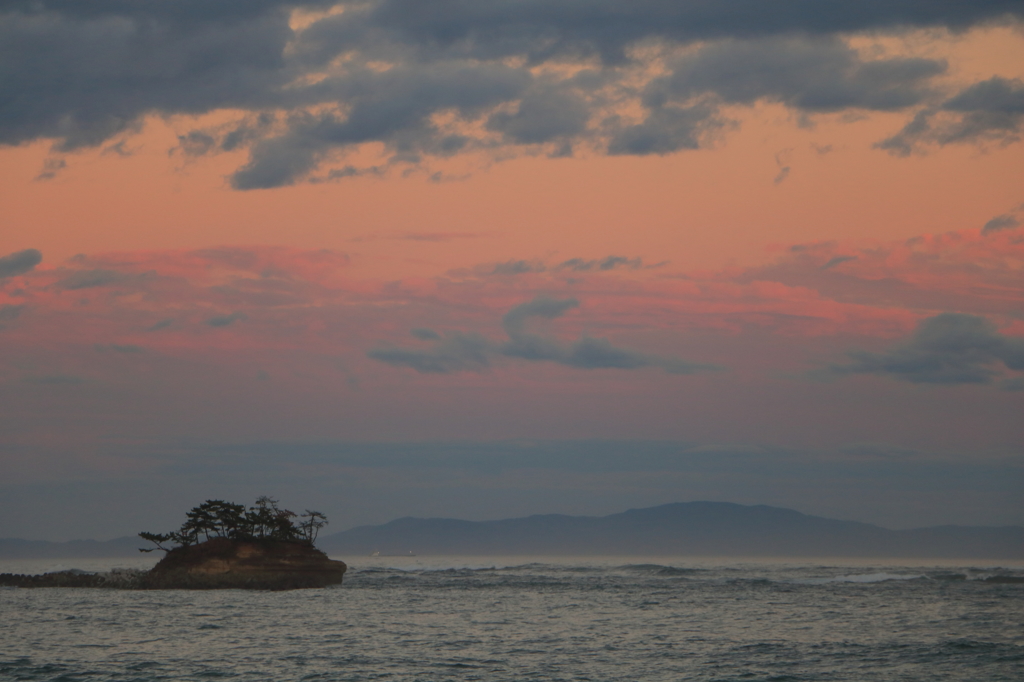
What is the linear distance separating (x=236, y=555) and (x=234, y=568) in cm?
141

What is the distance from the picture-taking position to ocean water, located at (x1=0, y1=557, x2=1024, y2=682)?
45.8m

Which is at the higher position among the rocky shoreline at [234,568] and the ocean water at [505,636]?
the rocky shoreline at [234,568]

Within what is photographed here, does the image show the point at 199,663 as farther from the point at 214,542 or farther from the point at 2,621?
the point at 214,542

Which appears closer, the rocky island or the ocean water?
the ocean water

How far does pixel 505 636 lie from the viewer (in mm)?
60344

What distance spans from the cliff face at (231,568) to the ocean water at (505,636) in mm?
4991

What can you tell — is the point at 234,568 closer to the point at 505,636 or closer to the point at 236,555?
Result: the point at 236,555

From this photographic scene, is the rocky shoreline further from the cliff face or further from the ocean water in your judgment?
the ocean water

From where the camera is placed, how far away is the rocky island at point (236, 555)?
4097 inches

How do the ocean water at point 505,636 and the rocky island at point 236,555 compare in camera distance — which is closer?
the ocean water at point 505,636

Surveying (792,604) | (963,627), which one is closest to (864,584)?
(792,604)

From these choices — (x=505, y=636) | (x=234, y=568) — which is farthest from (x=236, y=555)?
(x=505, y=636)

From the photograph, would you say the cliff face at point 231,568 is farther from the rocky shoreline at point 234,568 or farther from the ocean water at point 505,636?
the ocean water at point 505,636

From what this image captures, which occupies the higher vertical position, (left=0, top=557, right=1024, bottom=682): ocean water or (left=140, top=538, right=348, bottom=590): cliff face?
(left=140, top=538, right=348, bottom=590): cliff face
